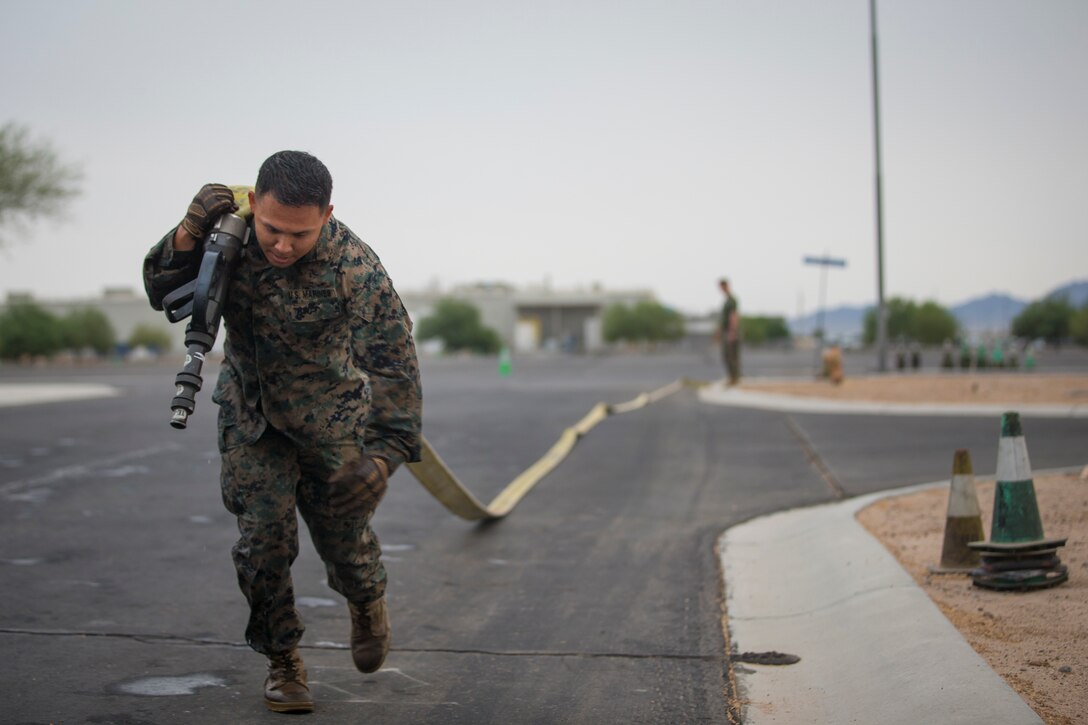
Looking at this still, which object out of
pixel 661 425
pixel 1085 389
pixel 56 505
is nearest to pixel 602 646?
pixel 56 505

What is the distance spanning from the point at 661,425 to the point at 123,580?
1076 centimetres

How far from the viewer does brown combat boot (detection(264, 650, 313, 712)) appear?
4.14 meters

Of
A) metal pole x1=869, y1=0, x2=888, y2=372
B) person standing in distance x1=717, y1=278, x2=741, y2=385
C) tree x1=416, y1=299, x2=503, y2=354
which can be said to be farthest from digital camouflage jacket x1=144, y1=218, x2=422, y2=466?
tree x1=416, y1=299, x2=503, y2=354

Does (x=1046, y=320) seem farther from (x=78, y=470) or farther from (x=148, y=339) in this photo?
(x=78, y=470)

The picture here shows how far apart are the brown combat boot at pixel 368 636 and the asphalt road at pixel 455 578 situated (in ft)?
Answer: 0.49

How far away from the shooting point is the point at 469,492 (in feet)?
29.6

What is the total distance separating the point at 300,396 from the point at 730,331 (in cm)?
2030

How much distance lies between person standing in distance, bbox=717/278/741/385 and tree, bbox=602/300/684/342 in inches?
4461

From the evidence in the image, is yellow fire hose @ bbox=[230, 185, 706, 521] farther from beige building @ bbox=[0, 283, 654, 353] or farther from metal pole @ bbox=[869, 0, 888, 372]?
beige building @ bbox=[0, 283, 654, 353]

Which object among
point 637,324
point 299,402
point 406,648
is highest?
point 637,324

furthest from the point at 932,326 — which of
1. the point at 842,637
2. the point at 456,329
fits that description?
the point at 842,637

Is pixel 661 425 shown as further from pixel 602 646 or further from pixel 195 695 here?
pixel 195 695

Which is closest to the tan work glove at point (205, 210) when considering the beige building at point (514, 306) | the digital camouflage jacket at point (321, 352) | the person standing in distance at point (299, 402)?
the person standing in distance at point (299, 402)

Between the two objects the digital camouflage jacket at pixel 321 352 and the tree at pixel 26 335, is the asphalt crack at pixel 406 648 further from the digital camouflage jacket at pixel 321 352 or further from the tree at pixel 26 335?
the tree at pixel 26 335
